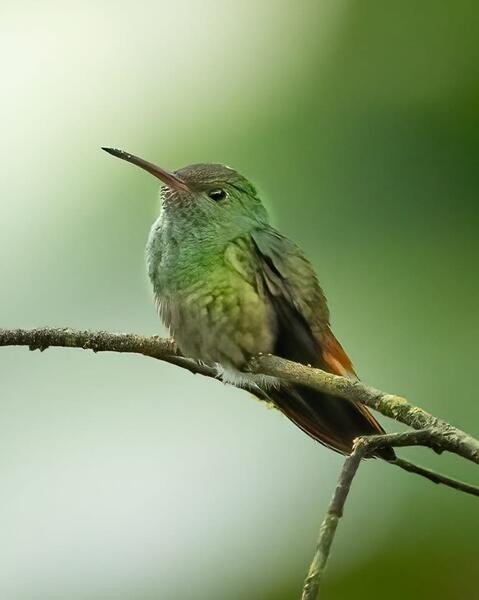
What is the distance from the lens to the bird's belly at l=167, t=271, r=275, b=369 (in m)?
1.88

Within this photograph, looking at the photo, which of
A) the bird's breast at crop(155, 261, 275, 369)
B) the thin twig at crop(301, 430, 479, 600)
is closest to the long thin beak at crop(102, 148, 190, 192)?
the bird's breast at crop(155, 261, 275, 369)

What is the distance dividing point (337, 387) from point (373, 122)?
3.06 ft

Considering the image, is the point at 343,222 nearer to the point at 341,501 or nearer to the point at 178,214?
the point at 178,214

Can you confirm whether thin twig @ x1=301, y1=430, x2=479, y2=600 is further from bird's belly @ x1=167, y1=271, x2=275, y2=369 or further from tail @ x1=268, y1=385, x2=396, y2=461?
bird's belly @ x1=167, y1=271, x2=275, y2=369

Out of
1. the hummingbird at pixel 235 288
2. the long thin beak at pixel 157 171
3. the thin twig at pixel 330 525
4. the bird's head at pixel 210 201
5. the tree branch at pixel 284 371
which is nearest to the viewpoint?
the thin twig at pixel 330 525

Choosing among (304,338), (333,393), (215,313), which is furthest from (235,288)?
(333,393)

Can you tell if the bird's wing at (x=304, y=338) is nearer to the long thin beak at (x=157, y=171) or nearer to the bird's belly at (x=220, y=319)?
the bird's belly at (x=220, y=319)

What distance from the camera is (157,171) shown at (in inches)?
72.8

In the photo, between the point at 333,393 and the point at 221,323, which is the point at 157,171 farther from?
the point at 333,393

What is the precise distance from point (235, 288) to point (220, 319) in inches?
2.4

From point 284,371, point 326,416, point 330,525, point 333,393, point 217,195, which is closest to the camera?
point 330,525

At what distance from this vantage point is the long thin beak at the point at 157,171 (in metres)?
1.61

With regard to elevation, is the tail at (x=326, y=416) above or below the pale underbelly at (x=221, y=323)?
below

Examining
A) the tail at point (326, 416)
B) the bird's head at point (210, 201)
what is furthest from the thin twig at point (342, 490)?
the bird's head at point (210, 201)
